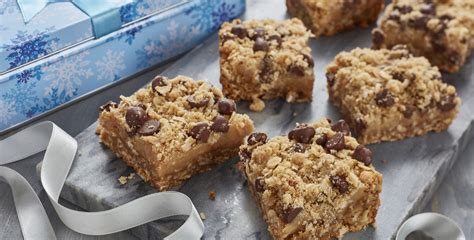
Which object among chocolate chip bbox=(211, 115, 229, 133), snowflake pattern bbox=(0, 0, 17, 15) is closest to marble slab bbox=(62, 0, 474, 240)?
chocolate chip bbox=(211, 115, 229, 133)

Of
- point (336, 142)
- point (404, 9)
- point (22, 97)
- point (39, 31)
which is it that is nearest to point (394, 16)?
point (404, 9)

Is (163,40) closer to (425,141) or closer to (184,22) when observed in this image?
(184,22)

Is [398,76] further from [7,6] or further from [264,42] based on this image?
[7,6]

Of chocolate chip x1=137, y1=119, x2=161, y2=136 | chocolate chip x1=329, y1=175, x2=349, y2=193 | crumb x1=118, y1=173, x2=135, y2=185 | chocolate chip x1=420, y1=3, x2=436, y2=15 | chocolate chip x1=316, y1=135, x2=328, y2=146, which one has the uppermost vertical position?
chocolate chip x1=420, y1=3, x2=436, y2=15

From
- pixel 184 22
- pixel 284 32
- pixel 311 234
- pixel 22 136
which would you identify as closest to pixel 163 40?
pixel 184 22

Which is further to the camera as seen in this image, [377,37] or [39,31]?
[377,37]

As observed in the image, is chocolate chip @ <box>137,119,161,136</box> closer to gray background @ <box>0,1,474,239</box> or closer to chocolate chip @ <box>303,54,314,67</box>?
gray background @ <box>0,1,474,239</box>
